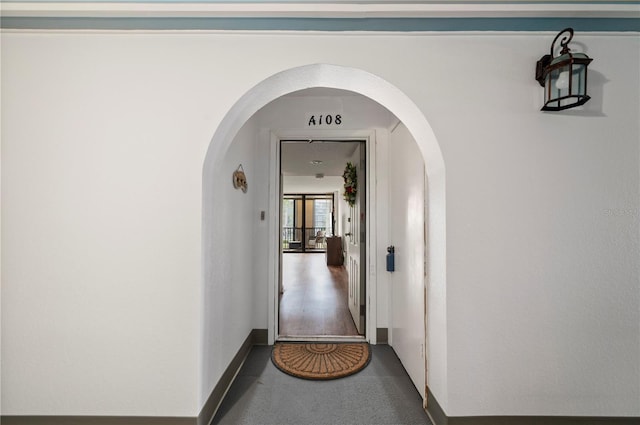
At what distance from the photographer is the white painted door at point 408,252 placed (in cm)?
191

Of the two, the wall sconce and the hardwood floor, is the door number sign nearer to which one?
the wall sconce

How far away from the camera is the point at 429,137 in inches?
60.5

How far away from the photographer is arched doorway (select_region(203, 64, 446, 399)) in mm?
1509

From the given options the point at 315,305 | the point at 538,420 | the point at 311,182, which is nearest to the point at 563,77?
the point at 538,420

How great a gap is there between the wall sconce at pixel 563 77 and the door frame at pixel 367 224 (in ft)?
4.74

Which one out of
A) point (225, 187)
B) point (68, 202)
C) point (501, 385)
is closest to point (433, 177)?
point (501, 385)

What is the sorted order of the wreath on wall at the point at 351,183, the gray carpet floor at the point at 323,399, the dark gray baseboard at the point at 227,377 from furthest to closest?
the wreath on wall at the point at 351,183, the gray carpet floor at the point at 323,399, the dark gray baseboard at the point at 227,377

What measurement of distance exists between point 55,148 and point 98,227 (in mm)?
484

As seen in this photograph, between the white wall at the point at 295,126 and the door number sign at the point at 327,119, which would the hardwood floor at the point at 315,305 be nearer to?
the white wall at the point at 295,126

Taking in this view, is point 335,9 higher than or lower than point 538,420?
higher

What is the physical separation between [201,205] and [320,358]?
5.56ft

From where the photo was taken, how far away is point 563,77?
4.45 ft

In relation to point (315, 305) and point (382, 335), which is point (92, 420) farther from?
point (315, 305)

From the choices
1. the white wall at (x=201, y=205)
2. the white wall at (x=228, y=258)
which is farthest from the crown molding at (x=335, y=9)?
the white wall at (x=228, y=258)
